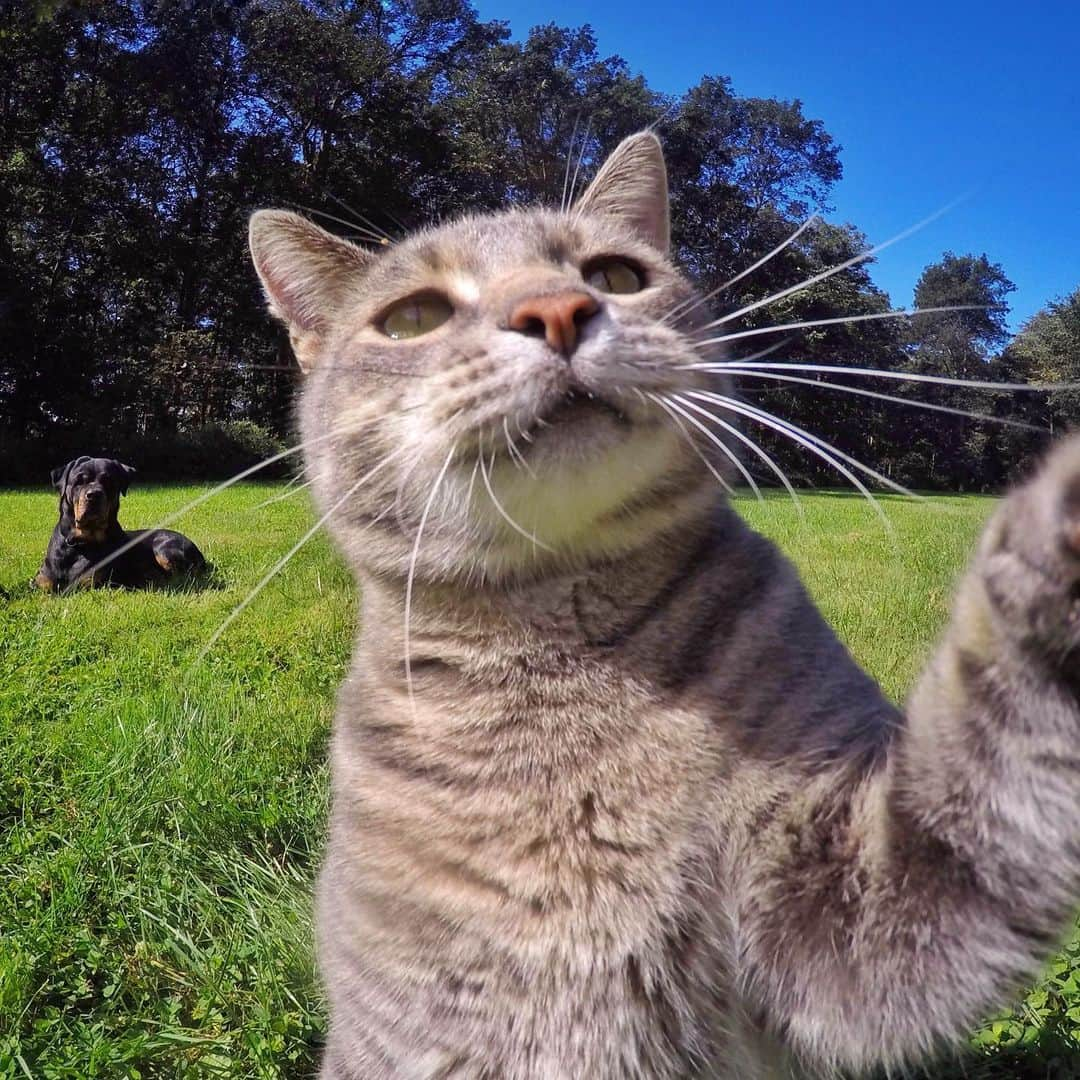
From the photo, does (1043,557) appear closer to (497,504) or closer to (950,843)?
(950,843)

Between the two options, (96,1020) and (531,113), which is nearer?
(96,1020)

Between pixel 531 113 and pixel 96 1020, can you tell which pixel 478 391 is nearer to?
pixel 96 1020

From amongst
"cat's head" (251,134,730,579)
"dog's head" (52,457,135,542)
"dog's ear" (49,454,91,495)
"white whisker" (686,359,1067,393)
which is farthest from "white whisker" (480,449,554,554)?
Answer: "dog's ear" (49,454,91,495)

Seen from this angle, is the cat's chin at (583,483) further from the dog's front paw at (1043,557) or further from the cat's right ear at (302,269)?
the cat's right ear at (302,269)

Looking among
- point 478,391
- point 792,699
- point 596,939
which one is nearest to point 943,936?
point 792,699

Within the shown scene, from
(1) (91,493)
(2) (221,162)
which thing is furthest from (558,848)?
(2) (221,162)

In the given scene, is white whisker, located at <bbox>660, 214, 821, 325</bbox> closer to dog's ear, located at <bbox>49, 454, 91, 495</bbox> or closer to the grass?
the grass
